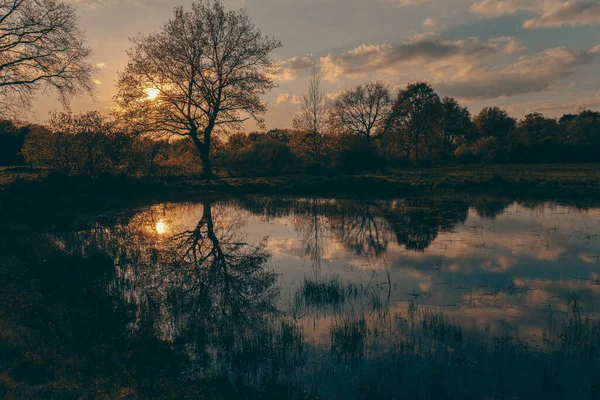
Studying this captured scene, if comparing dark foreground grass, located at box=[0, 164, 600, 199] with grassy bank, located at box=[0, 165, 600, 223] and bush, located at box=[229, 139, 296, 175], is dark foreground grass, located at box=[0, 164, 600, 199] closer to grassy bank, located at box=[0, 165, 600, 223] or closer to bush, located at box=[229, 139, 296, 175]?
grassy bank, located at box=[0, 165, 600, 223]

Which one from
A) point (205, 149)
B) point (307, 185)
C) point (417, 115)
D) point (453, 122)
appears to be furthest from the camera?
point (453, 122)

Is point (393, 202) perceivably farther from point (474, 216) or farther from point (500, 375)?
point (500, 375)

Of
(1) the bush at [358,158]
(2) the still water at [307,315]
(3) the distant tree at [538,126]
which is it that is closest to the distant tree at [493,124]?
(3) the distant tree at [538,126]

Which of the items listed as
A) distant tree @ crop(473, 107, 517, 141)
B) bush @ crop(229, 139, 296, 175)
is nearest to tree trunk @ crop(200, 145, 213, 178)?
bush @ crop(229, 139, 296, 175)

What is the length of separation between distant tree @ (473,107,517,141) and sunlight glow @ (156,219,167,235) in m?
87.6

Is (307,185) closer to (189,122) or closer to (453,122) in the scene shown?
(189,122)

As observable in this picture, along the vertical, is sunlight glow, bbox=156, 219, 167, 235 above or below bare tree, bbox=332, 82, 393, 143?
below

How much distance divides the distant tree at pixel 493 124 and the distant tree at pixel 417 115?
95.8 feet

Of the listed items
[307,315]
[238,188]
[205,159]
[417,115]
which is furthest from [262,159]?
[307,315]

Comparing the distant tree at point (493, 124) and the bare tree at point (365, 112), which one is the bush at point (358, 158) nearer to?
the bare tree at point (365, 112)

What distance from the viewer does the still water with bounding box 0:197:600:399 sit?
5406mm

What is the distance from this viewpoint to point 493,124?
88.4m

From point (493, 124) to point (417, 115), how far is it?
37793 millimetres

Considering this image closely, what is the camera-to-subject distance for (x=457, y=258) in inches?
471
